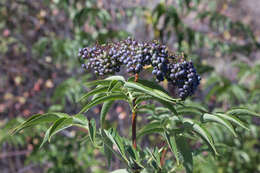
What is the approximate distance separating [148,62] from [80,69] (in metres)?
3.34

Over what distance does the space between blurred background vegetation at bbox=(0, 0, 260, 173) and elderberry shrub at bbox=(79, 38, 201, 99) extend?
→ 0.57 meters

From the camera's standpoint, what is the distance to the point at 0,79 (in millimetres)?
6340

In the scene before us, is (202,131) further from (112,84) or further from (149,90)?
(112,84)

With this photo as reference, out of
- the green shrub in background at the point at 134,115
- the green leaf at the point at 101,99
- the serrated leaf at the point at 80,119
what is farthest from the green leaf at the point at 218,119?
the serrated leaf at the point at 80,119

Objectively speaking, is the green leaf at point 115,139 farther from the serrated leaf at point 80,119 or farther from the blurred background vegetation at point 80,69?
the blurred background vegetation at point 80,69

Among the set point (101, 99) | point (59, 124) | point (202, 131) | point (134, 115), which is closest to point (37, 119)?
point (59, 124)

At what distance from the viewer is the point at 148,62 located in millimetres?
1459

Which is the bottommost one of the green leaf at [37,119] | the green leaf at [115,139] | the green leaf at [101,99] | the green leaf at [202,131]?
the green leaf at [202,131]

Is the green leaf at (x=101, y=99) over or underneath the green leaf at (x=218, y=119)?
over

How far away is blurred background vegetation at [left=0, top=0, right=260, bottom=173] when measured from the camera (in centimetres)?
325

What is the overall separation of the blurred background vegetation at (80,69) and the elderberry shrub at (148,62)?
0.57m

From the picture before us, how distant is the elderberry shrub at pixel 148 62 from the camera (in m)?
1.44

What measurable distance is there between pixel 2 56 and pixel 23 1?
154cm

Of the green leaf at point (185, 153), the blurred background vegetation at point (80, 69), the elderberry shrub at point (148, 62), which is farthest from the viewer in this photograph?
the blurred background vegetation at point (80, 69)
